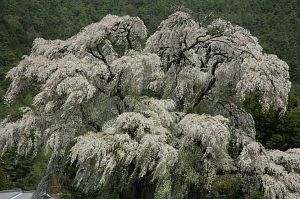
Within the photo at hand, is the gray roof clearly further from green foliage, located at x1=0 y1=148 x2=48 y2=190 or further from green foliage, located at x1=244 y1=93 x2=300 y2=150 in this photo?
green foliage, located at x1=0 y1=148 x2=48 y2=190

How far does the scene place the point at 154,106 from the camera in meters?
9.95

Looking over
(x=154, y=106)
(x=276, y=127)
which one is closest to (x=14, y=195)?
(x=276, y=127)

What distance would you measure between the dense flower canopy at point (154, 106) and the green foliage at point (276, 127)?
385 inches

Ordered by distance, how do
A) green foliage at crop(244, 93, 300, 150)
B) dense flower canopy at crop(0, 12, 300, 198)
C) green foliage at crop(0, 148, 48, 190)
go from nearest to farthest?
dense flower canopy at crop(0, 12, 300, 198) → green foliage at crop(244, 93, 300, 150) → green foliage at crop(0, 148, 48, 190)

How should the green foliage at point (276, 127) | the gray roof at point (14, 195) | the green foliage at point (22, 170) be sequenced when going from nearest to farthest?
the green foliage at point (276, 127)
the gray roof at point (14, 195)
the green foliage at point (22, 170)

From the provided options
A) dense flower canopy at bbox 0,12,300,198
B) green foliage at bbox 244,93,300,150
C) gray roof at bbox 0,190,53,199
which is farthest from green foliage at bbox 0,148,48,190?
dense flower canopy at bbox 0,12,300,198

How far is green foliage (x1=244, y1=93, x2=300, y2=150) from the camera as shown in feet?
69.9

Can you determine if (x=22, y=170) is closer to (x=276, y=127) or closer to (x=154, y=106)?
(x=276, y=127)

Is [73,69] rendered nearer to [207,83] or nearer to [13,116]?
[13,116]

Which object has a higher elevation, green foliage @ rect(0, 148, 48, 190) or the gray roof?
the gray roof

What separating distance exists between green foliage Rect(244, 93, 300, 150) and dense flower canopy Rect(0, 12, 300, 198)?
9.78 meters

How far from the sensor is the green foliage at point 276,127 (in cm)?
2130

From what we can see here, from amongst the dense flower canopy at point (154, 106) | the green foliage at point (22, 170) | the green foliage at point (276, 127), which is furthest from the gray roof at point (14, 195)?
the dense flower canopy at point (154, 106)

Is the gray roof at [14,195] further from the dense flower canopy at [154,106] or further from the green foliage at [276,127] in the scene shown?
the dense flower canopy at [154,106]
